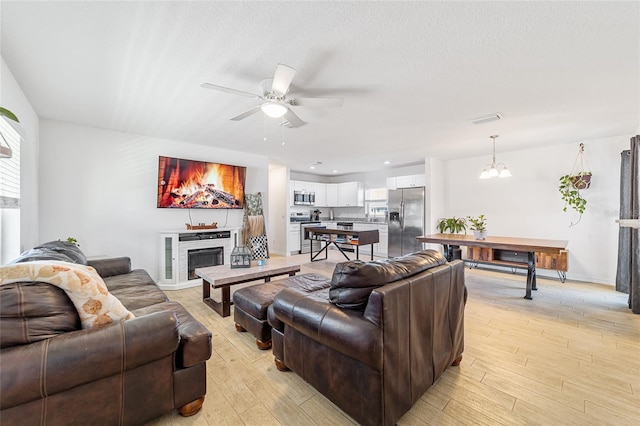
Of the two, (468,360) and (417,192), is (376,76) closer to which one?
(468,360)

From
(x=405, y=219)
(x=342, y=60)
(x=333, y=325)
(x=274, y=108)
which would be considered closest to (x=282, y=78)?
(x=274, y=108)

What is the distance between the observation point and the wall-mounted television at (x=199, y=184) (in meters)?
4.21

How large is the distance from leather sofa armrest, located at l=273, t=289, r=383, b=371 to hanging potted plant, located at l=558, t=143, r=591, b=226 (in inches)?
203

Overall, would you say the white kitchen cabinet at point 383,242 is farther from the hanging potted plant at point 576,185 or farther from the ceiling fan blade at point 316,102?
the ceiling fan blade at point 316,102

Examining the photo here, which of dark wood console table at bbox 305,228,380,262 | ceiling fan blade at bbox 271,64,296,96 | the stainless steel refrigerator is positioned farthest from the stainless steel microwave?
ceiling fan blade at bbox 271,64,296,96

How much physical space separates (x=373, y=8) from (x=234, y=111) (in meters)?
2.06

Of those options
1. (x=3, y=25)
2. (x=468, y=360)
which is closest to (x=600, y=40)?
(x=468, y=360)

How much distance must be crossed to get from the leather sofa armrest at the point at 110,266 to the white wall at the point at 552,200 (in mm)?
6237

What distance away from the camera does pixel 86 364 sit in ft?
3.85

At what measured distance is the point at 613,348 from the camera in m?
2.28

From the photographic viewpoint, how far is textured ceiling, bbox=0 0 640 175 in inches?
61.6

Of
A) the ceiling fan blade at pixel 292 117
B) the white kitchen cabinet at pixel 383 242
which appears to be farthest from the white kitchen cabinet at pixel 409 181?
the ceiling fan blade at pixel 292 117

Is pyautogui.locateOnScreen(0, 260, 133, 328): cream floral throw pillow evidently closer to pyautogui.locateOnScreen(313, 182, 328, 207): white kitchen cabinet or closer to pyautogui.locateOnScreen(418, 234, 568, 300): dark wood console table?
pyautogui.locateOnScreen(418, 234, 568, 300): dark wood console table

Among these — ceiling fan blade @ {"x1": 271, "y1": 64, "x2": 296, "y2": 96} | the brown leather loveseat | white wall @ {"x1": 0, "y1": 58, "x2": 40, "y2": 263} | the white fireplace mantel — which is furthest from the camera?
the white fireplace mantel
